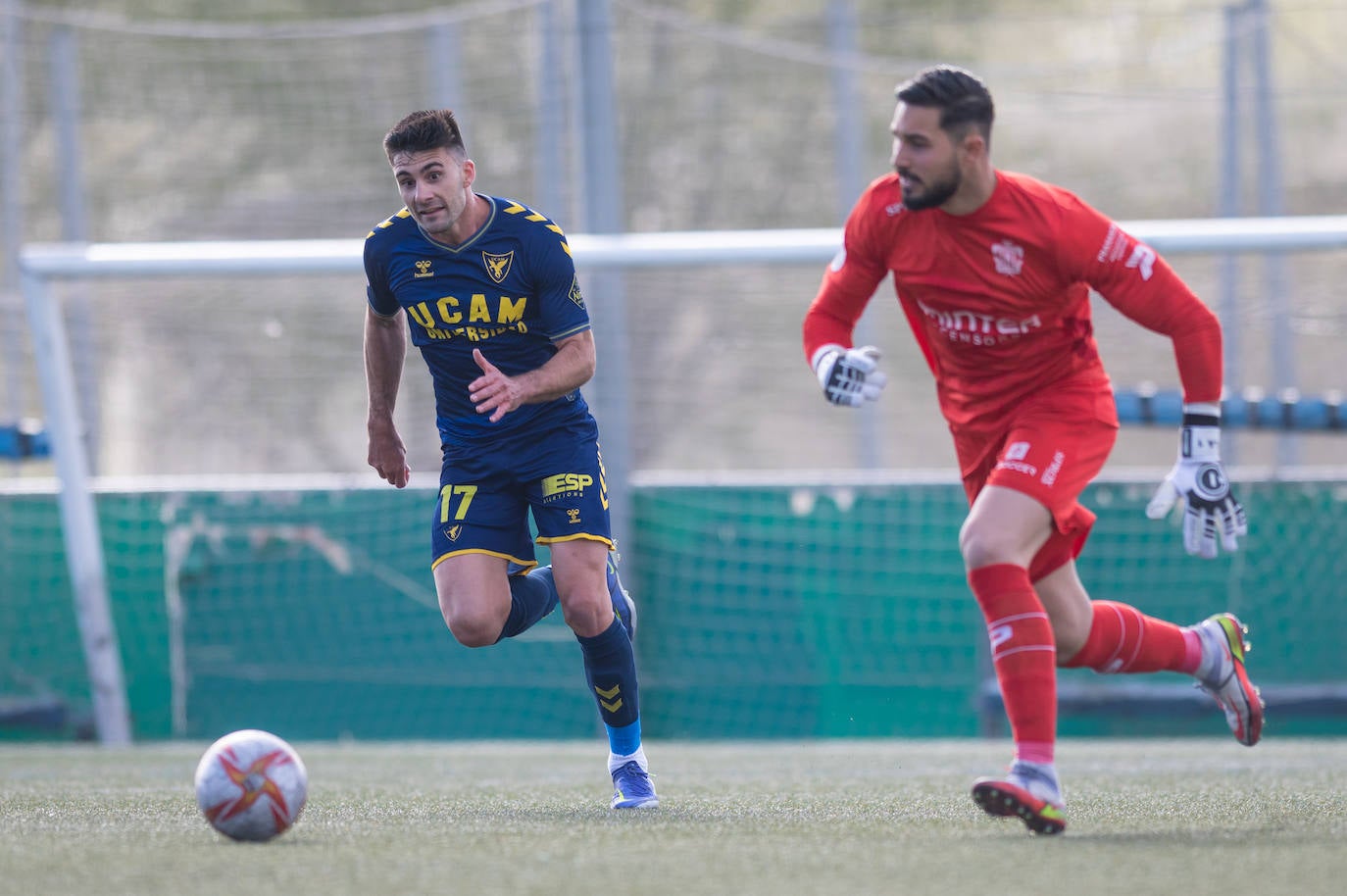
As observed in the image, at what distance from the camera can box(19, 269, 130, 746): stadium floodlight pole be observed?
372 inches

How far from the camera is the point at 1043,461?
4.64 m

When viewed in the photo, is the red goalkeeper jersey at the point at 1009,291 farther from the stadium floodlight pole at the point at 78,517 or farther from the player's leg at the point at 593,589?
the stadium floodlight pole at the point at 78,517

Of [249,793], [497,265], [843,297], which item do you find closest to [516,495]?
[497,265]

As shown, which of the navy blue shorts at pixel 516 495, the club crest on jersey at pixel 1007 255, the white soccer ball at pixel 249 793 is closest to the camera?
the white soccer ball at pixel 249 793

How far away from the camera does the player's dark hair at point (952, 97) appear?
454 centimetres

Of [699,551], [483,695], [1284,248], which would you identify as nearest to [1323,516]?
[1284,248]

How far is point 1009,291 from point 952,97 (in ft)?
1.71

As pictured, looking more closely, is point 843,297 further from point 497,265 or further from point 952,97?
point 497,265

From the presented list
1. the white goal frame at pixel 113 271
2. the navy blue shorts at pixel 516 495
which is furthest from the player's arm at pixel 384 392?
the white goal frame at pixel 113 271

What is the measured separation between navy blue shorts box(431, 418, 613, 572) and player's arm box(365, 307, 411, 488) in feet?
0.84

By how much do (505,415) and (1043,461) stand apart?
1669 mm

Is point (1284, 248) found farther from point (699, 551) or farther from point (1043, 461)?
point (1043, 461)

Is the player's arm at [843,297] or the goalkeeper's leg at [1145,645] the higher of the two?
the player's arm at [843,297]

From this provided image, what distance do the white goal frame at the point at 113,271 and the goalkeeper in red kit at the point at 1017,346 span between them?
4.34 metres
